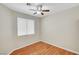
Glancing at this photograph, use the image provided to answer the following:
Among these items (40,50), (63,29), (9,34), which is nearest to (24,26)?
(9,34)

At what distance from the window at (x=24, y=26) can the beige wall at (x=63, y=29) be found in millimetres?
166

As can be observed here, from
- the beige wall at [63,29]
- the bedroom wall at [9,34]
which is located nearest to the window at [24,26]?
the bedroom wall at [9,34]

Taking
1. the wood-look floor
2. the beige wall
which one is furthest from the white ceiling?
the wood-look floor

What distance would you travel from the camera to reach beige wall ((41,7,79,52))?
45.0 inches

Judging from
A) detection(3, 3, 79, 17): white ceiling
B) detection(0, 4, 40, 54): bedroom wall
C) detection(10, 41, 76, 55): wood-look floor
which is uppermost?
detection(3, 3, 79, 17): white ceiling

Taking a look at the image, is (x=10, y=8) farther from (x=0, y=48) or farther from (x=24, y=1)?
(x=0, y=48)

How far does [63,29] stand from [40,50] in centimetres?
45

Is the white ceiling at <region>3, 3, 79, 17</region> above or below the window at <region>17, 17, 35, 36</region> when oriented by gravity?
above

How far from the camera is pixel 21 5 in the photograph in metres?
1.11

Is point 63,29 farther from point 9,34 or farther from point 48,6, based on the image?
point 9,34

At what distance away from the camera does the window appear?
46.0 inches

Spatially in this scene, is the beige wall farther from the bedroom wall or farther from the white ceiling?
the bedroom wall

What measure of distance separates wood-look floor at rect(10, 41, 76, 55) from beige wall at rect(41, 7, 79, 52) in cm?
7
